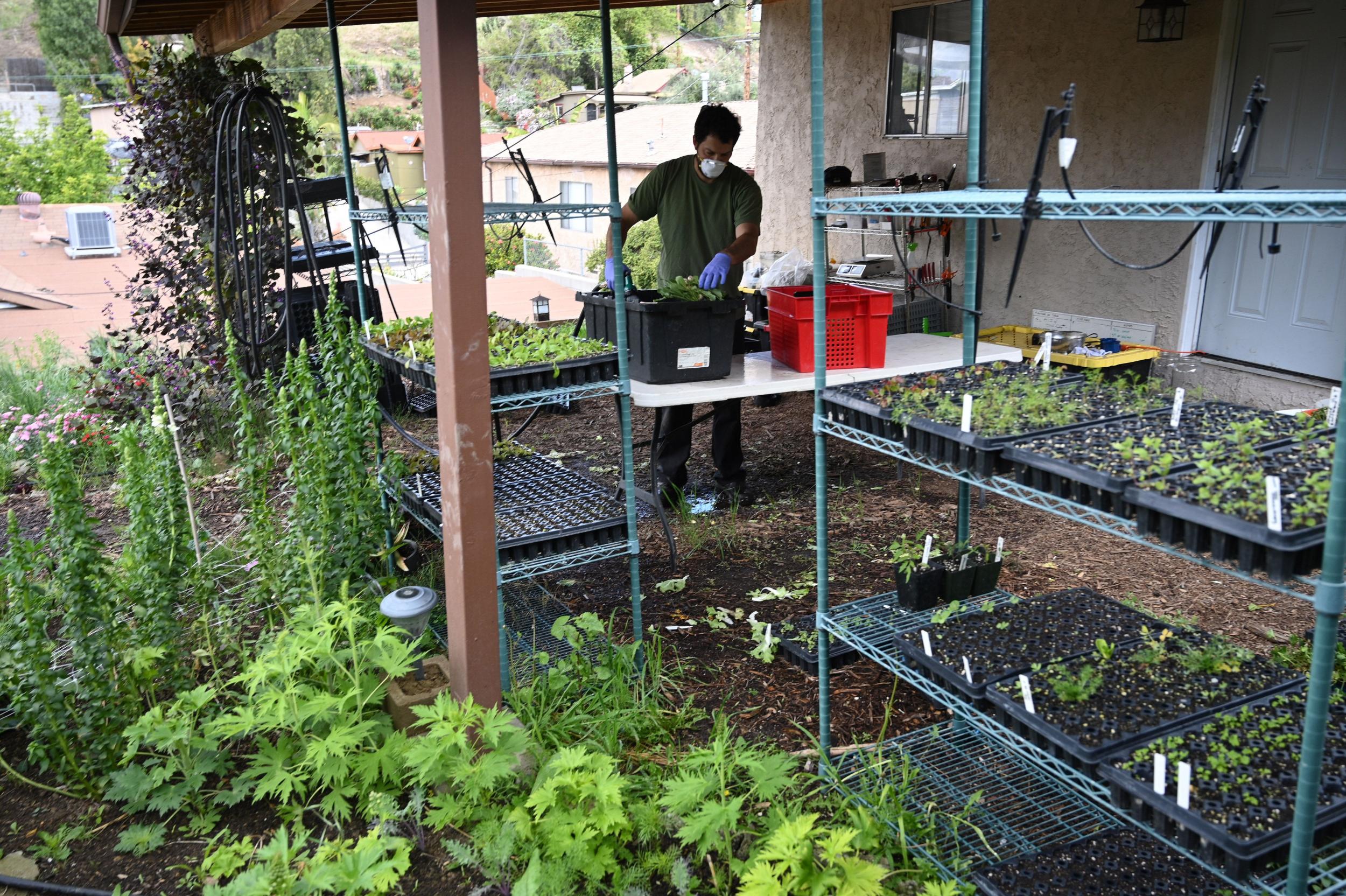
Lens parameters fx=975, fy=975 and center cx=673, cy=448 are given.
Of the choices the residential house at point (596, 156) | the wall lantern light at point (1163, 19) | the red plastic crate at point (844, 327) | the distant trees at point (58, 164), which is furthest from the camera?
the distant trees at point (58, 164)

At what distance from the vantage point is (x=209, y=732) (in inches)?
117

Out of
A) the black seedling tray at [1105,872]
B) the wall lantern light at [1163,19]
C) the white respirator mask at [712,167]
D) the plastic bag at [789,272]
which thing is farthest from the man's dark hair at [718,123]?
the black seedling tray at [1105,872]

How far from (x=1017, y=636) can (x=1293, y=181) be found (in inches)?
180

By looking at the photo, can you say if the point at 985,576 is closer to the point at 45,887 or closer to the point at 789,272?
the point at 45,887

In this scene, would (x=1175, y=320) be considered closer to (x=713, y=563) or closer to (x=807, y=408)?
(x=807, y=408)

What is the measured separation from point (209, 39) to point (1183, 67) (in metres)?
6.28

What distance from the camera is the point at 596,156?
23.1 metres

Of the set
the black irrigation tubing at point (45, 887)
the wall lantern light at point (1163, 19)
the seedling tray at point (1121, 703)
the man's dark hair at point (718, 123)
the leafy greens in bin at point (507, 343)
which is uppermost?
the wall lantern light at point (1163, 19)

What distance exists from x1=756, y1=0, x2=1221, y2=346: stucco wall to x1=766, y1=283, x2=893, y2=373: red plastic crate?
111 inches

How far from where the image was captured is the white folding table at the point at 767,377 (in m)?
4.32

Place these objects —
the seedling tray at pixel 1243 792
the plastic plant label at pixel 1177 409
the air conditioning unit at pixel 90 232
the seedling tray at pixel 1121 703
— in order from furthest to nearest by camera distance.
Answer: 1. the air conditioning unit at pixel 90 232
2. the plastic plant label at pixel 1177 409
3. the seedling tray at pixel 1121 703
4. the seedling tray at pixel 1243 792

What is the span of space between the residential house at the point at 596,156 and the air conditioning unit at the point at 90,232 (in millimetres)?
8762

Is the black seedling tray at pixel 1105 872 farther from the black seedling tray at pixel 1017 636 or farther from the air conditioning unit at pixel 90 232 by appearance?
the air conditioning unit at pixel 90 232

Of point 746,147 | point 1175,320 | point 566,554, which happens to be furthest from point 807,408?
point 746,147
